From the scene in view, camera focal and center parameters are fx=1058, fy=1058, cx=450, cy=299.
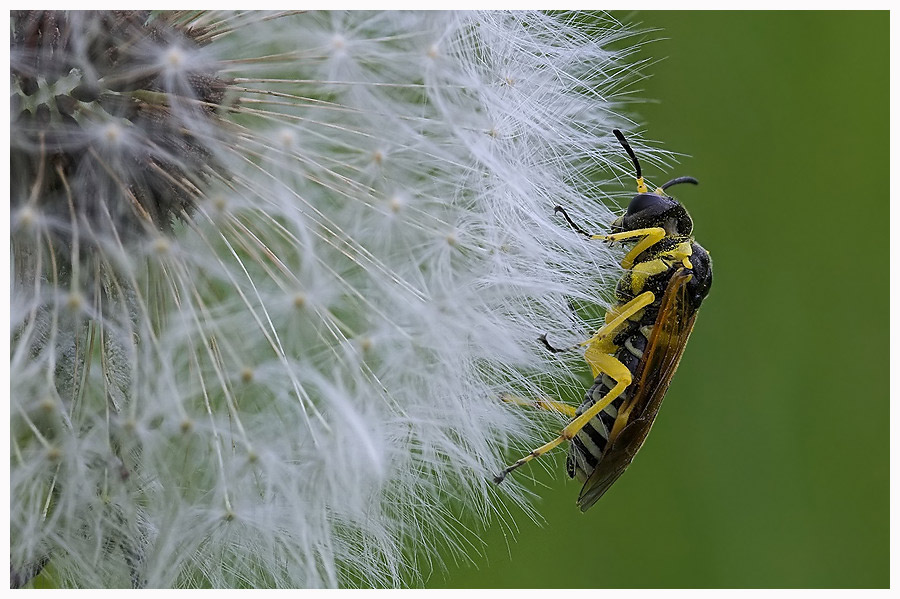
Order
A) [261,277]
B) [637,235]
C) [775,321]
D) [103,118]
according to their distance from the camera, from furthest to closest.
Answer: [775,321], [637,235], [261,277], [103,118]

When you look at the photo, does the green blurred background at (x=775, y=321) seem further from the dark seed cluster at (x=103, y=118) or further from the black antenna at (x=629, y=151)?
A: the dark seed cluster at (x=103, y=118)

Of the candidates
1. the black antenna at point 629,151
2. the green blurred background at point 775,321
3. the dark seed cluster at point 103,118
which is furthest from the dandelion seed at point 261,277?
the green blurred background at point 775,321

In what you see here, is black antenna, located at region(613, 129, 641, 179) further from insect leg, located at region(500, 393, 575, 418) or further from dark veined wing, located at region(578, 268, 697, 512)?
insect leg, located at region(500, 393, 575, 418)

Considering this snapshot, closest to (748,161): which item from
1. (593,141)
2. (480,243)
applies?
(593,141)

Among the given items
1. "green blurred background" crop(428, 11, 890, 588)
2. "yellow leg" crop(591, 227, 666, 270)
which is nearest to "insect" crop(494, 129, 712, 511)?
"yellow leg" crop(591, 227, 666, 270)

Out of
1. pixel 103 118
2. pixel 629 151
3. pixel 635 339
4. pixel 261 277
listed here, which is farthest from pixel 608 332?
pixel 103 118

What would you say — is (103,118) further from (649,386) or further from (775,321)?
(775,321)
